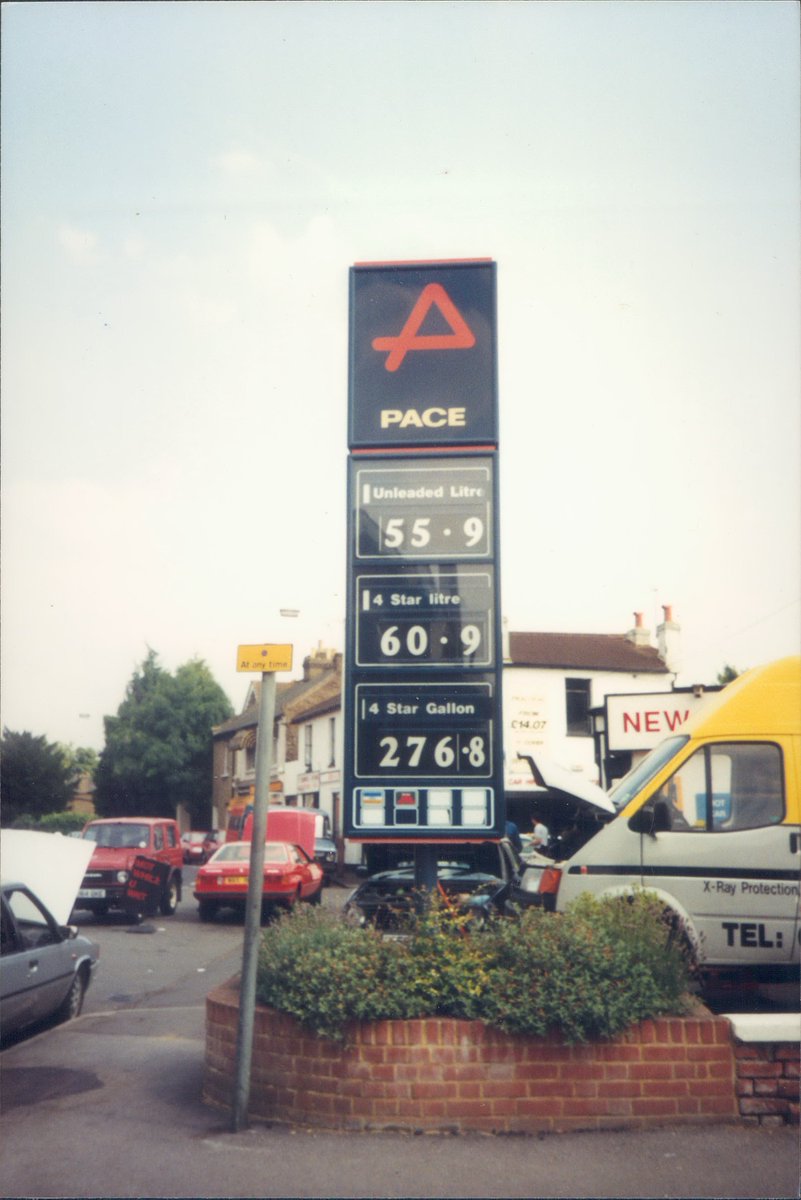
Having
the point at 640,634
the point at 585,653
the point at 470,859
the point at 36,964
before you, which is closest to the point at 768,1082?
the point at 36,964

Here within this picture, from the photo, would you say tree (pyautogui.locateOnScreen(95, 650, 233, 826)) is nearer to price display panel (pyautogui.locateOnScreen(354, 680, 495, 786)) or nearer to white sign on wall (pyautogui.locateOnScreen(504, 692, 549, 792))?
white sign on wall (pyautogui.locateOnScreen(504, 692, 549, 792))

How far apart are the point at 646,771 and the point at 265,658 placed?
14.0 ft

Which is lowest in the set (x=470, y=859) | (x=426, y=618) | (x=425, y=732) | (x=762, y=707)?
(x=470, y=859)

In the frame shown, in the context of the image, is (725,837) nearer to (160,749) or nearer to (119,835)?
(119,835)

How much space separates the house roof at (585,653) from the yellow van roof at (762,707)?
90.9 ft

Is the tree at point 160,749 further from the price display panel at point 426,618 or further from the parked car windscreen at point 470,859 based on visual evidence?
the price display panel at point 426,618

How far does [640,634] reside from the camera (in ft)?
132

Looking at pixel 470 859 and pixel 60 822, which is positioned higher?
pixel 470 859

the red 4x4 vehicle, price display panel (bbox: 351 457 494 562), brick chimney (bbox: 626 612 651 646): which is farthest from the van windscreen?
brick chimney (bbox: 626 612 651 646)

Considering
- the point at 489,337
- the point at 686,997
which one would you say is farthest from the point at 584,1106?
the point at 489,337

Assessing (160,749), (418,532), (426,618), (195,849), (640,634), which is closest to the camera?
(426,618)

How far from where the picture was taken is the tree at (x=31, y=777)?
45.8 metres

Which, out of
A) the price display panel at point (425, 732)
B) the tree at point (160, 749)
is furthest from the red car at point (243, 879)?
the tree at point (160, 749)

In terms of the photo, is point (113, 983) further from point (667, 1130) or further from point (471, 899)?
point (667, 1130)
